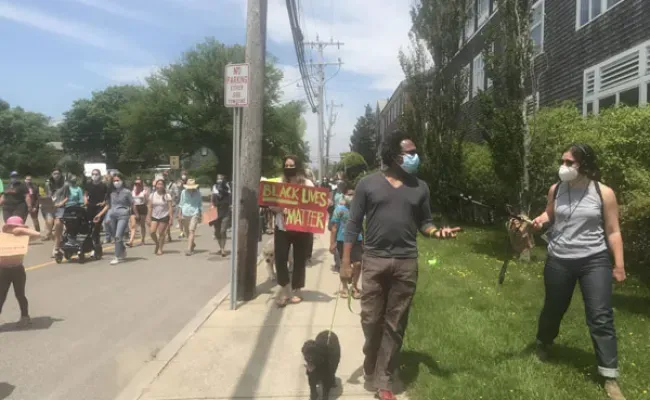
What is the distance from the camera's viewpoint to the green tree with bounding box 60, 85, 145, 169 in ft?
255

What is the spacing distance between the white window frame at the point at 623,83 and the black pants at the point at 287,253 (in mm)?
6047

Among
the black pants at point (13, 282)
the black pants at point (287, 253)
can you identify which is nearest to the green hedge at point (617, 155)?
the black pants at point (287, 253)

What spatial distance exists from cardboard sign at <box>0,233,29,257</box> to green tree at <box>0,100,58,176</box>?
63.6 metres

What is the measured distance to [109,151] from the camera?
7919 cm

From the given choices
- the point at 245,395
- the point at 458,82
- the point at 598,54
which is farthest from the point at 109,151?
the point at 245,395

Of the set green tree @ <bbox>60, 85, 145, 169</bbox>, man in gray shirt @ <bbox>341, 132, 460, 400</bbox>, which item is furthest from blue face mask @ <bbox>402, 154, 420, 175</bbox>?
green tree @ <bbox>60, 85, 145, 169</bbox>

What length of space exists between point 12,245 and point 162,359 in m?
2.21

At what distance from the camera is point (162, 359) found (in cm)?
491

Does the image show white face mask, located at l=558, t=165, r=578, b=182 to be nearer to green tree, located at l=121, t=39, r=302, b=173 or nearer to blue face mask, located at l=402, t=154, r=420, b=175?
blue face mask, located at l=402, t=154, r=420, b=175

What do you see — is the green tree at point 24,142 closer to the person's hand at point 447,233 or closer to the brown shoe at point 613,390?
the person's hand at point 447,233

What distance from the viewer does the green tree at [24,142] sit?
64312 millimetres

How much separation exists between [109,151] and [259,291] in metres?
78.1

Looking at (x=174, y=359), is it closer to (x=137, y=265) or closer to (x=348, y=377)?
(x=348, y=377)

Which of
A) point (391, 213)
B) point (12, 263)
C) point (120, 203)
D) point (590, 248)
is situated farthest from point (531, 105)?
point (12, 263)
